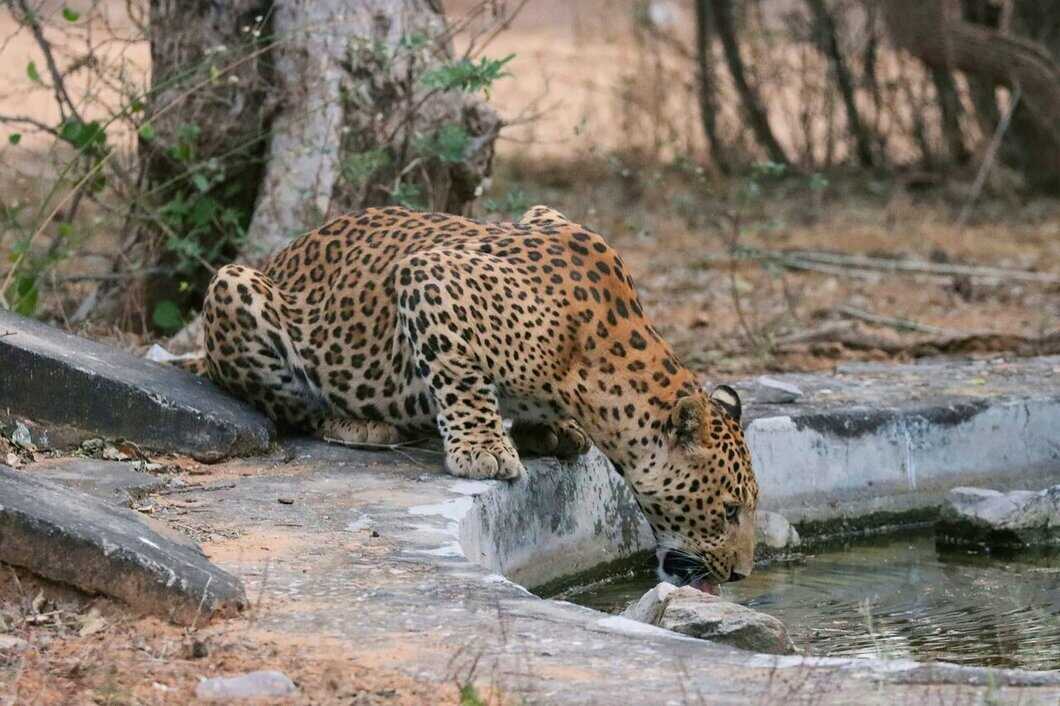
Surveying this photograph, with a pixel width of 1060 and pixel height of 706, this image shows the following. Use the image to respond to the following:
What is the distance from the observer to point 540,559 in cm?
646

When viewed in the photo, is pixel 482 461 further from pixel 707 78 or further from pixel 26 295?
pixel 707 78

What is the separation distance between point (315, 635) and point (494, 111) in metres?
5.35

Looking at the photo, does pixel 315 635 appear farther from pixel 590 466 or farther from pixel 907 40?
pixel 907 40

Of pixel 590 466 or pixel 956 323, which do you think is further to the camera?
pixel 956 323

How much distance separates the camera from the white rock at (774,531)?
23.0 ft

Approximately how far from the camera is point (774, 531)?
7039mm

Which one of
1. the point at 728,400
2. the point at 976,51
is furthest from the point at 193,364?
the point at 976,51

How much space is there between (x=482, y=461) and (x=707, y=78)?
10.1m

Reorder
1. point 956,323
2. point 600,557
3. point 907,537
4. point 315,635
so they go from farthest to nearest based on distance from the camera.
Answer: point 956,323 → point 907,537 → point 600,557 → point 315,635

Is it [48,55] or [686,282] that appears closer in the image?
[48,55]

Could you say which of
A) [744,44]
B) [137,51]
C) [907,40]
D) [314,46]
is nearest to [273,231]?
[314,46]

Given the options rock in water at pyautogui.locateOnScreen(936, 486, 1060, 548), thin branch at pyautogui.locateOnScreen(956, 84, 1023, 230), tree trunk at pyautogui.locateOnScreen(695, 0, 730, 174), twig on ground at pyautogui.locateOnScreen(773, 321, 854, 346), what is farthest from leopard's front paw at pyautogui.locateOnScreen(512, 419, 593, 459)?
tree trunk at pyautogui.locateOnScreen(695, 0, 730, 174)

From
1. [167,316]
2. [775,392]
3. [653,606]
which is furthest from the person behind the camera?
[167,316]

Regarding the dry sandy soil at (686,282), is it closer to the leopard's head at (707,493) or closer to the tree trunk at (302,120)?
the tree trunk at (302,120)
